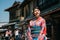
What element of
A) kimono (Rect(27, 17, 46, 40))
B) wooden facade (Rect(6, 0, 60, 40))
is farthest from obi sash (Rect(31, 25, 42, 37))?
wooden facade (Rect(6, 0, 60, 40))

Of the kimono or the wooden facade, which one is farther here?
the wooden facade

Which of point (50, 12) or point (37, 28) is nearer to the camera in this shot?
point (37, 28)

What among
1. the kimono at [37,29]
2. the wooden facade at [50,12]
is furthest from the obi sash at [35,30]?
the wooden facade at [50,12]

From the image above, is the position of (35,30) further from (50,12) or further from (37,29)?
(50,12)

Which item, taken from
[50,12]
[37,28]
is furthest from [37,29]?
[50,12]

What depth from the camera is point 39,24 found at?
7.61 meters

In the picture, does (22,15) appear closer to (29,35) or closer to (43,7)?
(43,7)

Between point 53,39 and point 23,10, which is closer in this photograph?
point 53,39

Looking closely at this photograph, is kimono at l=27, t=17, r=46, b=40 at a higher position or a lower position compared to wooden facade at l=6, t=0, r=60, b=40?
lower

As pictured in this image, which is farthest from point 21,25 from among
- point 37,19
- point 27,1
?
point 37,19

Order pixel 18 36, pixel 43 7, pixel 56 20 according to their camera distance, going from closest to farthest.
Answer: pixel 56 20 → pixel 18 36 → pixel 43 7

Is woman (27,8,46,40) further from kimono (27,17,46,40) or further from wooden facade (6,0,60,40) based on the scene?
wooden facade (6,0,60,40)

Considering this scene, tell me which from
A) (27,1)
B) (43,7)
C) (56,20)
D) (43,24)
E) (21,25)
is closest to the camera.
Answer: (43,24)

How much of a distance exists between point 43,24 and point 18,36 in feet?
56.2
